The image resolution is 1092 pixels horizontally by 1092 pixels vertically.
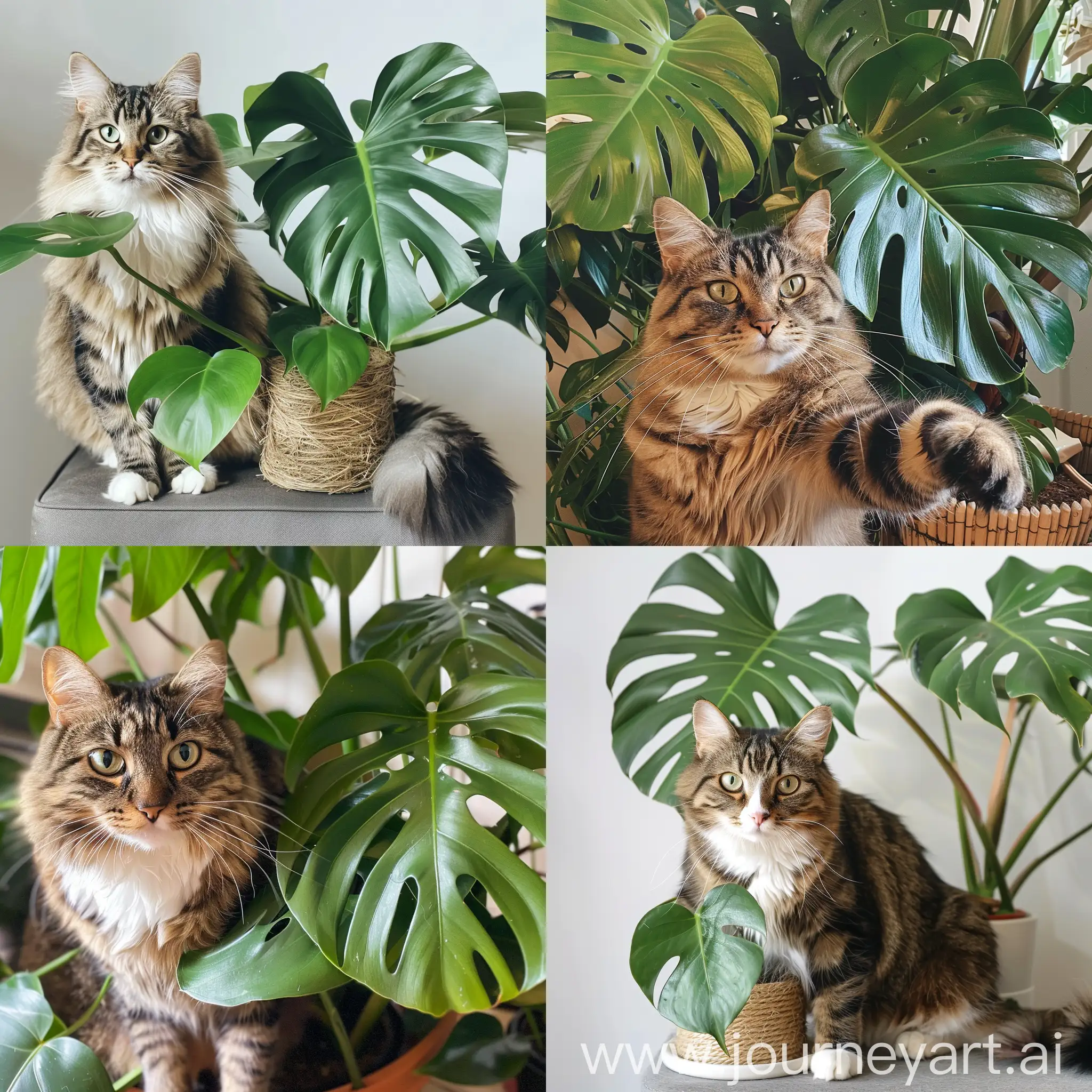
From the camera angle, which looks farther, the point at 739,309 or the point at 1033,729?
the point at 1033,729

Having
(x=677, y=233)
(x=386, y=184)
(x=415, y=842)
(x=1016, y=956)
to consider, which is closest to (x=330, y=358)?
(x=386, y=184)

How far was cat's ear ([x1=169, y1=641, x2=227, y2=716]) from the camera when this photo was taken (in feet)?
3.72

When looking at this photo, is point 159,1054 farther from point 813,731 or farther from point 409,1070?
point 813,731

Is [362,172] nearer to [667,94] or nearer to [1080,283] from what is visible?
[667,94]

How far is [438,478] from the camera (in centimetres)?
116

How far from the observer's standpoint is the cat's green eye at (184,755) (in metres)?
1.10

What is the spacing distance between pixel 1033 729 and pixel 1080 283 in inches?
22.8

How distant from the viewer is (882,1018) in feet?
3.83

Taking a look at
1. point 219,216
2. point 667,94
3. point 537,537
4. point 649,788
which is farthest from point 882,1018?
point 219,216

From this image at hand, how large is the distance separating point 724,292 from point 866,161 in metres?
0.23

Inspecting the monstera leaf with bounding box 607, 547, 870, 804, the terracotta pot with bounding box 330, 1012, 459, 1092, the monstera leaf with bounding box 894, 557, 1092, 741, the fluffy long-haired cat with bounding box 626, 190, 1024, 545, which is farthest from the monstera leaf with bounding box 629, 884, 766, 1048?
the fluffy long-haired cat with bounding box 626, 190, 1024, 545

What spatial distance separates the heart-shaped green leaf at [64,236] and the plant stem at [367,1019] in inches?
37.1

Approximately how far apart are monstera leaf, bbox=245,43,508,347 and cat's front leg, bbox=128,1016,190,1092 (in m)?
0.85

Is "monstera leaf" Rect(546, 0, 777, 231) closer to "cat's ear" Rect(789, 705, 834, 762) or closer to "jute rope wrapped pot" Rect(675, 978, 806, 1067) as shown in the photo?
"cat's ear" Rect(789, 705, 834, 762)
